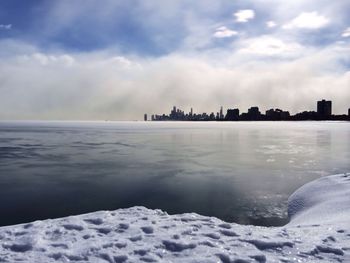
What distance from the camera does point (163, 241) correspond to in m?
6.89

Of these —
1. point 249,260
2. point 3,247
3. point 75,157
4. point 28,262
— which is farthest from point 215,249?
point 75,157

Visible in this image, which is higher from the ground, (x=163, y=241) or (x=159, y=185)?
(x=163, y=241)

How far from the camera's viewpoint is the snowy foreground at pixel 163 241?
6.14 m

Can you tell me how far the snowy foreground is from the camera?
6.14 m

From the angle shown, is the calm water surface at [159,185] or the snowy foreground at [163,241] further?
the calm water surface at [159,185]

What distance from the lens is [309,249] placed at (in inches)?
252

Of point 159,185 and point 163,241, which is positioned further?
point 159,185

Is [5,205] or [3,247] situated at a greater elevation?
[3,247]

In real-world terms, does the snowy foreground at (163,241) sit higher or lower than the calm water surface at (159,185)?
higher

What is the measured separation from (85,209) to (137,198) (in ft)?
8.41

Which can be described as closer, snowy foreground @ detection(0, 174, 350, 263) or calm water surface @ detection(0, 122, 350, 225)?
snowy foreground @ detection(0, 174, 350, 263)

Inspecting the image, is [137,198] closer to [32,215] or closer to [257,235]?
[32,215]

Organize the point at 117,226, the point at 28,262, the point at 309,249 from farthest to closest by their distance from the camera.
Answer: the point at 117,226 → the point at 309,249 → the point at 28,262

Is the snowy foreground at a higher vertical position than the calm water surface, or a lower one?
higher
